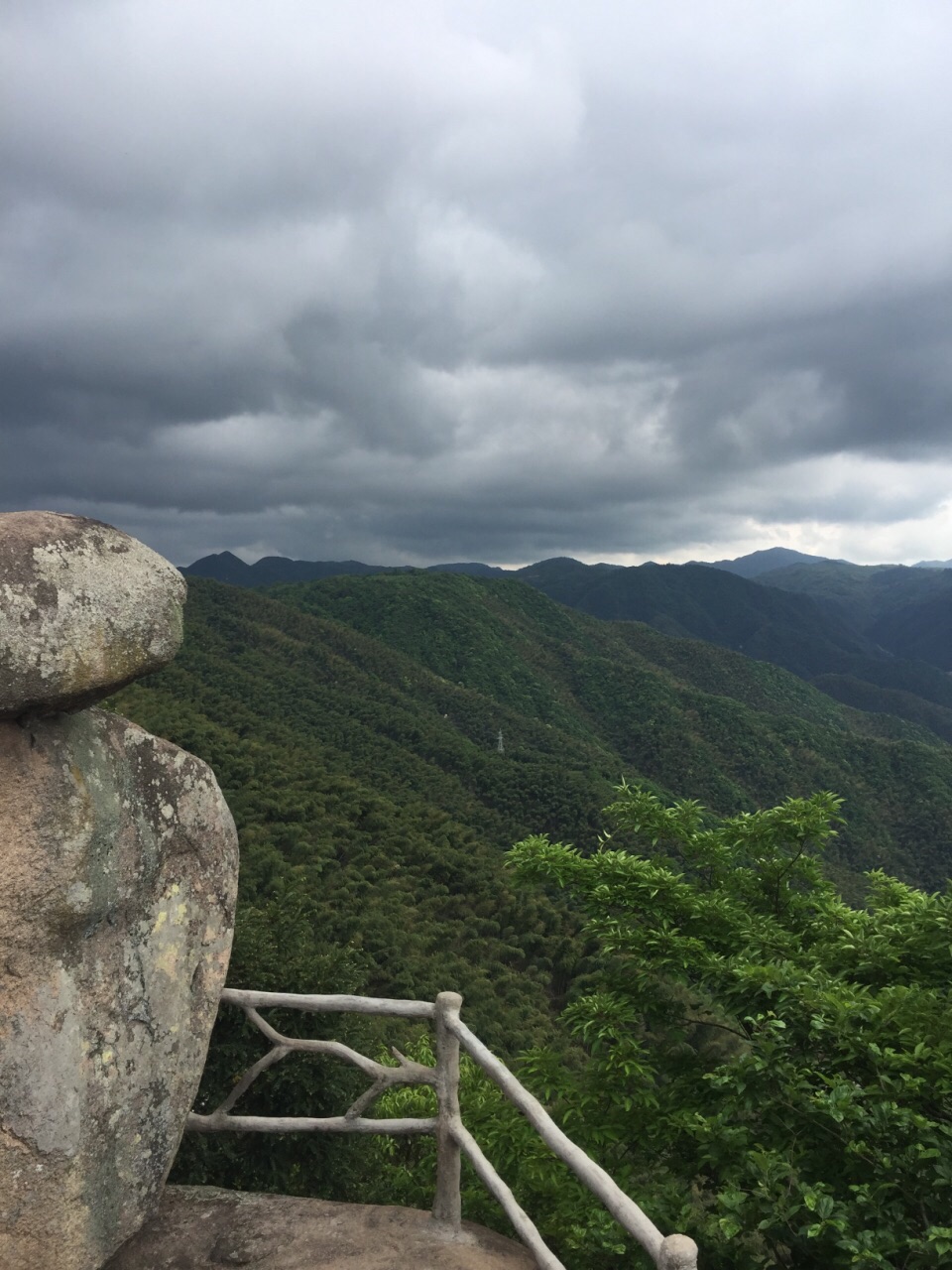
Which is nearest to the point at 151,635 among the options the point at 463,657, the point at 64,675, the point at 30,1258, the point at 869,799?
the point at 64,675

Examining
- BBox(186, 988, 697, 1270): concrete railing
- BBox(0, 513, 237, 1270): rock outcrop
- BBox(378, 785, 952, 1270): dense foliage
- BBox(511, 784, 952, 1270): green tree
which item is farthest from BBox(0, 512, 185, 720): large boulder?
BBox(511, 784, 952, 1270): green tree

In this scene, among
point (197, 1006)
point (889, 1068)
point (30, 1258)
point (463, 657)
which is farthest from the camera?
point (463, 657)

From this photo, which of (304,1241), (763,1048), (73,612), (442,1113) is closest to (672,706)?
(763,1048)

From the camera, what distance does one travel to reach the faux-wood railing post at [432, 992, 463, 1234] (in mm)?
4297

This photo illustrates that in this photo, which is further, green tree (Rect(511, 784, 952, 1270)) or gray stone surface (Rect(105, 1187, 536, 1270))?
gray stone surface (Rect(105, 1187, 536, 1270))

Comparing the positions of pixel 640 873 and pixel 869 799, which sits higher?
pixel 640 873

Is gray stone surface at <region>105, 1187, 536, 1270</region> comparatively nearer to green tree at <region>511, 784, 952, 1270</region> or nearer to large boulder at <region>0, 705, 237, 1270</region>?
large boulder at <region>0, 705, 237, 1270</region>

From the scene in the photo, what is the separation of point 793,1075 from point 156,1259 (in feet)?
12.5

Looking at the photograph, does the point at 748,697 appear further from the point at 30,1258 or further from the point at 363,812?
the point at 30,1258

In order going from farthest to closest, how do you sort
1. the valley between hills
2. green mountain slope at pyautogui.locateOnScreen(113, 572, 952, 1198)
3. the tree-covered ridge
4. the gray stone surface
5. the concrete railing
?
the tree-covered ridge → green mountain slope at pyautogui.locateOnScreen(113, 572, 952, 1198) → the valley between hills → the gray stone surface → the concrete railing

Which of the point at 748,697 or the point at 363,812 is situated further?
the point at 748,697

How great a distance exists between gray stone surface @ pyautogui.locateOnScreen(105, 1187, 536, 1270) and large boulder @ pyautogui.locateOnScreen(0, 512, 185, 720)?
325 cm

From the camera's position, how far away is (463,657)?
437ft

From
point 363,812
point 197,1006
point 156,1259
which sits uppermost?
point 197,1006
